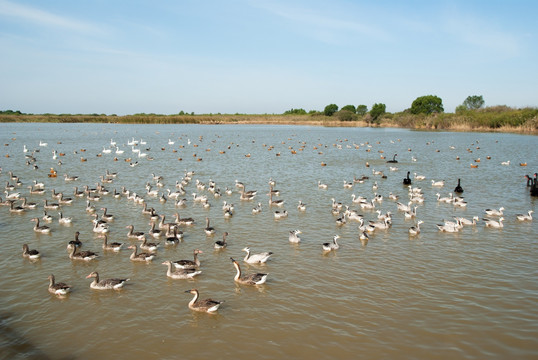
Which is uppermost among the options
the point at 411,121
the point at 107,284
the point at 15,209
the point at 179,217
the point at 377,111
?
the point at 377,111

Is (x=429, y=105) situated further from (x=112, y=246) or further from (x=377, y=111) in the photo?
(x=112, y=246)

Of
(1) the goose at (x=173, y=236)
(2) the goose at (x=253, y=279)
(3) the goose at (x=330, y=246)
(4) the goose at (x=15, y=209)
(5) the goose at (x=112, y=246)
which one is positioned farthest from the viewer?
(4) the goose at (x=15, y=209)

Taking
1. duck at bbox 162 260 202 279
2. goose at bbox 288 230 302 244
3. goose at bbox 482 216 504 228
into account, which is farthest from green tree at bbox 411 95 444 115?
duck at bbox 162 260 202 279

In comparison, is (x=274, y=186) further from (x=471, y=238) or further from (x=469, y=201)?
(x=471, y=238)

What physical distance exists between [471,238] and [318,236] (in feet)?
19.7

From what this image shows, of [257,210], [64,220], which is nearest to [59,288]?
[64,220]

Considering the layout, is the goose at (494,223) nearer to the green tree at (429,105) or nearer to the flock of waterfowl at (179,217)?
the flock of waterfowl at (179,217)

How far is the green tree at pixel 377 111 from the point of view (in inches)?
4648

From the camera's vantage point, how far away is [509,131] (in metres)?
76.2

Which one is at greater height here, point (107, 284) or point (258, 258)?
point (258, 258)

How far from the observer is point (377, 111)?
393 ft

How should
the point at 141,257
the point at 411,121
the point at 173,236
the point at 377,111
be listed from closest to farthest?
the point at 141,257 < the point at 173,236 < the point at 411,121 < the point at 377,111

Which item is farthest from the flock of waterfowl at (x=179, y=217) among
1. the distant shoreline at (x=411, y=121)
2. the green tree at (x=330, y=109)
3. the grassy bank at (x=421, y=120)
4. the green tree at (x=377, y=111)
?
the green tree at (x=330, y=109)

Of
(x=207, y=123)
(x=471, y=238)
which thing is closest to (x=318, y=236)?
(x=471, y=238)
